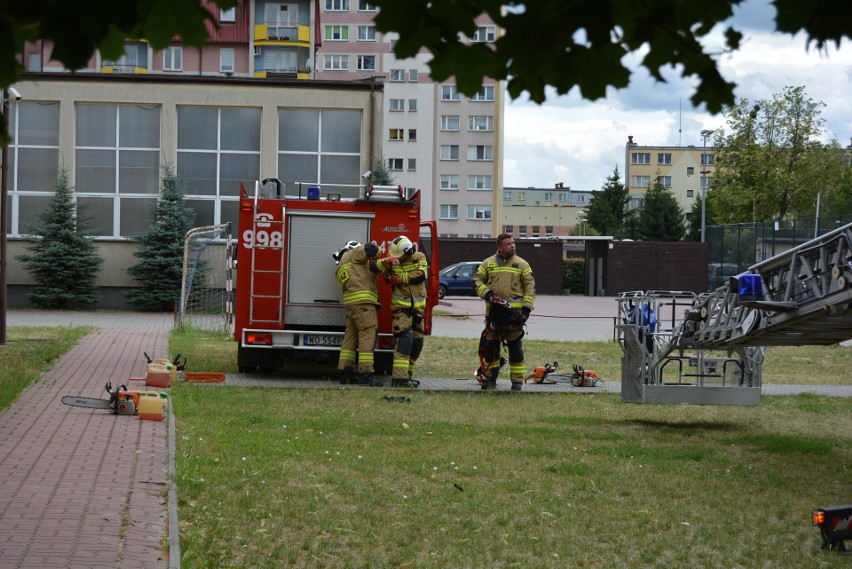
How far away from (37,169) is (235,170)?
6103 mm

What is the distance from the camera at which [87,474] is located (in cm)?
770

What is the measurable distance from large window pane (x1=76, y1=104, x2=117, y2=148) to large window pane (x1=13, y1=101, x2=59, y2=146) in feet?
2.35

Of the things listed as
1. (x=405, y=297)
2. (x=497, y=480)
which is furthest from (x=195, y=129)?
(x=497, y=480)

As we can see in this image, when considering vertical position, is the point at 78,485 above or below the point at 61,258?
below

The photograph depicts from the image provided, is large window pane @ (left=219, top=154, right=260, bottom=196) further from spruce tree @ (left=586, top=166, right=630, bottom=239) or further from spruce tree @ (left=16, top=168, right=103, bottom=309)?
spruce tree @ (left=586, top=166, right=630, bottom=239)

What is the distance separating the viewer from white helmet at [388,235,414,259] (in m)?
14.1

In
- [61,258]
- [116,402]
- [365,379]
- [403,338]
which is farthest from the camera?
[61,258]

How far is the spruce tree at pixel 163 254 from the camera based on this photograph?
33438 millimetres

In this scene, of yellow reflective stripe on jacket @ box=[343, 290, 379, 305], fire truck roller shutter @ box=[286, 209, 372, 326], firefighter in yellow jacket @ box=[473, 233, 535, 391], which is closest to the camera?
firefighter in yellow jacket @ box=[473, 233, 535, 391]

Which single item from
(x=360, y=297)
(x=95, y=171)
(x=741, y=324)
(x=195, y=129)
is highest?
(x=195, y=129)

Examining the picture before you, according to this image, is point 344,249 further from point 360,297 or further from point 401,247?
point 401,247

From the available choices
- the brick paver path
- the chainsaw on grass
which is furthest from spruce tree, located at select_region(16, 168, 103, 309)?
the chainsaw on grass

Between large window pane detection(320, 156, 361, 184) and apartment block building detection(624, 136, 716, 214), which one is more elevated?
apartment block building detection(624, 136, 716, 214)

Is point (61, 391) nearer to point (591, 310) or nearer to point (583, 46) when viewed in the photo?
point (583, 46)
